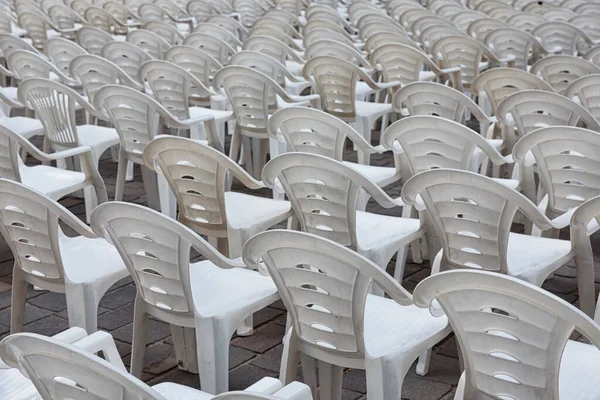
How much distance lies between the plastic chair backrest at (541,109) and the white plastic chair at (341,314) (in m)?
2.00

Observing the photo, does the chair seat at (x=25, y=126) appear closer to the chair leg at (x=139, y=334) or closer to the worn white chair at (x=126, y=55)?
the worn white chair at (x=126, y=55)

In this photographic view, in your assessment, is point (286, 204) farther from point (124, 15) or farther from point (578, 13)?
point (124, 15)

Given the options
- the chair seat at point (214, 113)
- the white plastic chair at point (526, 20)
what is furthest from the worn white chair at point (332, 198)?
the white plastic chair at point (526, 20)

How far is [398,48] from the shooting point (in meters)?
7.38

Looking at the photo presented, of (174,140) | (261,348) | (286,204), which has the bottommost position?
(261,348)

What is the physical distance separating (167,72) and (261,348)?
2753 mm

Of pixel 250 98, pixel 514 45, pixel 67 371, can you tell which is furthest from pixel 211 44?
pixel 67 371

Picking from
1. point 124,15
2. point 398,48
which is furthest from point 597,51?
point 124,15

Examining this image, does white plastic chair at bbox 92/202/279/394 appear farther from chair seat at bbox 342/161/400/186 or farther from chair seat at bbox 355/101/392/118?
chair seat at bbox 355/101/392/118

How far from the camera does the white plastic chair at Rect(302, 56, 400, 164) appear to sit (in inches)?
263

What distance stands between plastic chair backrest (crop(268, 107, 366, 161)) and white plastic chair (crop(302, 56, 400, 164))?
1761mm

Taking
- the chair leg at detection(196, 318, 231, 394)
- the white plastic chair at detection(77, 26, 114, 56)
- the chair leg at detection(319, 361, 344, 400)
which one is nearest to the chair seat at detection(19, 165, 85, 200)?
the chair leg at detection(196, 318, 231, 394)

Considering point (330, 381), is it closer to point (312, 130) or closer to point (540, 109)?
point (312, 130)

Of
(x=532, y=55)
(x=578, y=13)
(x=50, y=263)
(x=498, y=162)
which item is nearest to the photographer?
(x=50, y=263)
